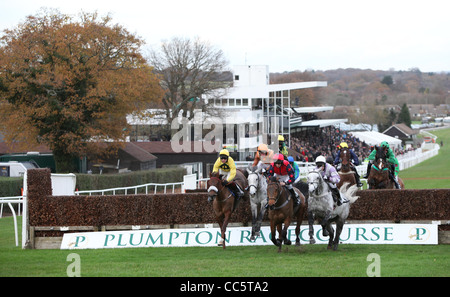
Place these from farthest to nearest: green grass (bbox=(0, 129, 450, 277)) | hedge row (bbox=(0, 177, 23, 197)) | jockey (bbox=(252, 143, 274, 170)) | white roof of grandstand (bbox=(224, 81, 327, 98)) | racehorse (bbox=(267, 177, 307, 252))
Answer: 1. white roof of grandstand (bbox=(224, 81, 327, 98))
2. hedge row (bbox=(0, 177, 23, 197))
3. jockey (bbox=(252, 143, 274, 170))
4. racehorse (bbox=(267, 177, 307, 252))
5. green grass (bbox=(0, 129, 450, 277))

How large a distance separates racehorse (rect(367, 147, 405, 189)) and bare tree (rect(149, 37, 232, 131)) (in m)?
38.7

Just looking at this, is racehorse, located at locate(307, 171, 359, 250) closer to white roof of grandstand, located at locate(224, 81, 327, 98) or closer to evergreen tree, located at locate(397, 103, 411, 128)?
white roof of grandstand, located at locate(224, 81, 327, 98)

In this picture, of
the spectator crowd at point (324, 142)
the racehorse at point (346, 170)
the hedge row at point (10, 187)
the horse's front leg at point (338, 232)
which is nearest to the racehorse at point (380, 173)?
the racehorse at point (346, 170)

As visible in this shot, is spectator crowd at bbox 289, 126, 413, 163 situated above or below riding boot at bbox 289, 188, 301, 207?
below

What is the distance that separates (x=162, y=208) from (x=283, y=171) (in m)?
3.21

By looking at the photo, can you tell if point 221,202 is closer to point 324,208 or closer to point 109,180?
point 324,208

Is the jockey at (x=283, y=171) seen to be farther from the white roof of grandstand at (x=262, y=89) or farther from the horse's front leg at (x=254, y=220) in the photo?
the white roof of grandstand at (x=262, y=89)

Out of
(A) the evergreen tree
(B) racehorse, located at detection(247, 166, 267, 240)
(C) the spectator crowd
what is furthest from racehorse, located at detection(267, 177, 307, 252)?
(A) the evergreen tree

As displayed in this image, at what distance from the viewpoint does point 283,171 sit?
12.8 meters

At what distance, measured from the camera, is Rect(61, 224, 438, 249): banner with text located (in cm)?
1363

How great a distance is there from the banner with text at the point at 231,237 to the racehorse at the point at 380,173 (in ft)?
11.3
